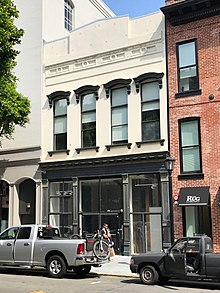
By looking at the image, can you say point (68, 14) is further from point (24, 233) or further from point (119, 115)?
point (24, 233)

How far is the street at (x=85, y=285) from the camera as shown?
10984 millimetres

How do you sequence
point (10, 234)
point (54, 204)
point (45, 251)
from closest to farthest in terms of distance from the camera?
point (45, 251) < point (10, 234) < point (54, 204)

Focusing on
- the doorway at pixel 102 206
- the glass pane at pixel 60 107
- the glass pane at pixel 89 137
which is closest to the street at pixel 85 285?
the doorway at pixel 102 206

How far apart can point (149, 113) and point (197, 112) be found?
7.88 ft

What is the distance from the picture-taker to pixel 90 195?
68.6ft

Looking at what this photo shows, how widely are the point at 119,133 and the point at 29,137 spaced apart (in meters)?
5.58

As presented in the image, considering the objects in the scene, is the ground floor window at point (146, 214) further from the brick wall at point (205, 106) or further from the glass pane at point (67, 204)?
the glass pane at point (67, 204)

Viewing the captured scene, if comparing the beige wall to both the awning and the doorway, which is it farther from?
the awning

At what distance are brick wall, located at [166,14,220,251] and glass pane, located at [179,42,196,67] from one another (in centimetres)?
30

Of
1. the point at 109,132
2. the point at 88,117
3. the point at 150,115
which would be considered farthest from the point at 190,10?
the point at 88,117

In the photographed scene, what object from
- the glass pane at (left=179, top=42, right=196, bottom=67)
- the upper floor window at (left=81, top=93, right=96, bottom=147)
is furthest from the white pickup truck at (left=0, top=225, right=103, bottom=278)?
the glass pane at (left=179, top=42, right=196, bottom=67)

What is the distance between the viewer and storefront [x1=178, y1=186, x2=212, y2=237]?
17375 millimetres

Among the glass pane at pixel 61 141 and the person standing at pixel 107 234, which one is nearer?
the person standing at pixel 107 234

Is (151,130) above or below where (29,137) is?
below
